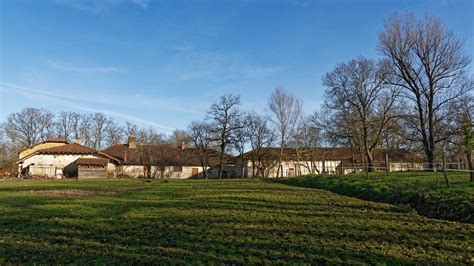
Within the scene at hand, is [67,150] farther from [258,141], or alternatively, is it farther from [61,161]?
[258,141]

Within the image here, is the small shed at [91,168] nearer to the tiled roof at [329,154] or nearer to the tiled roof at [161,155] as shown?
the tiled roof at [161,155]

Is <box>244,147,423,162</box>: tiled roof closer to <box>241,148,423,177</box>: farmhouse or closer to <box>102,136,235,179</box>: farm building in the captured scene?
<box>241,148,423,177</box>: farmhouse

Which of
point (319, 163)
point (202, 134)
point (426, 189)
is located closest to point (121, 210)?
point (426, 189)

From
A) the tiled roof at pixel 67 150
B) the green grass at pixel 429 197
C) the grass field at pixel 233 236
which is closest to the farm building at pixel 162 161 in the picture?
the tiled roof at pixel 67 150

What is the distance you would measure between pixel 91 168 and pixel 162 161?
11879 millimetres

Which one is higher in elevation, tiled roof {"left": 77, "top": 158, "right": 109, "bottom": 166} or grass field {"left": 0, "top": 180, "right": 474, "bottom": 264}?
tiled roof {"left": 77, "top": 158, "right": 109, "bottom": 166}

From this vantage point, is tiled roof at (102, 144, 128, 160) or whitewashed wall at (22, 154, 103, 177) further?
tiled roof at (102, 144, 128, 160)

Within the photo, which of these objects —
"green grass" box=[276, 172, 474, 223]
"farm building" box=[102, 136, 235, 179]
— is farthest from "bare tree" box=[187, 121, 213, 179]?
"green grass" box=[276, 172, 474, 223]

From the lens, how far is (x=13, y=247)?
22.2 ft

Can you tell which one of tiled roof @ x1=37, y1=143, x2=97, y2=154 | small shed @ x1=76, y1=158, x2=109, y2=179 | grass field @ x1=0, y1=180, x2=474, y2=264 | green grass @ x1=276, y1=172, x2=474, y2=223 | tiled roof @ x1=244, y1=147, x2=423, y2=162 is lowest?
grass field @ x1=0, y1=180, x2=474, y2=264

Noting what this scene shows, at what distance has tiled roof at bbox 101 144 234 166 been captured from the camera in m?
56.3

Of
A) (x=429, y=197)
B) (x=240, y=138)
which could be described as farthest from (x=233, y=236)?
(x=240, y=138)

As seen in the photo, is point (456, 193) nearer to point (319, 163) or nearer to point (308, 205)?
point (308, 205)

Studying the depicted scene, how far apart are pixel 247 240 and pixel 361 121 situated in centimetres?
3775
